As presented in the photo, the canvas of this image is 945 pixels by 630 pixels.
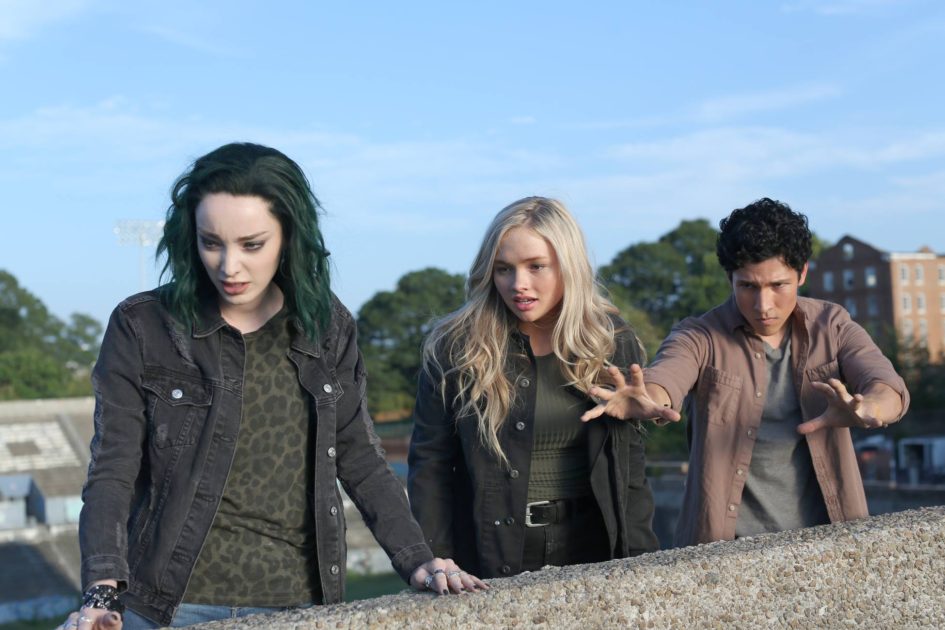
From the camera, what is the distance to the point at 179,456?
111 inches

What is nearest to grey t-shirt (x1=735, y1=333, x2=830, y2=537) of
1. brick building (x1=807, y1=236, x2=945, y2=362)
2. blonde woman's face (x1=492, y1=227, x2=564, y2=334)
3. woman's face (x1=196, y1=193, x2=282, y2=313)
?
blonde woman's face (x1=492, y1=227, x2=564, y2=334)

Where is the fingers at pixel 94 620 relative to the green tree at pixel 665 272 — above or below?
below

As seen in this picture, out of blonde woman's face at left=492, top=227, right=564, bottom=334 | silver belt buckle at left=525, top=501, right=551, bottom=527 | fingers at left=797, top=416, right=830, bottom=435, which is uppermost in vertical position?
blonde woman's face at left=492, top=227, right=564, bottom=334

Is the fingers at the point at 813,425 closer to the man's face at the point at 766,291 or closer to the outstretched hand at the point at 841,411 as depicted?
the outstretched hand at the point at 841,411

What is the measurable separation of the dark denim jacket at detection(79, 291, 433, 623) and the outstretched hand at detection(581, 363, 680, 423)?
91 cm

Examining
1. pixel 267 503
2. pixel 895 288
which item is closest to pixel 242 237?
pixel 267 503

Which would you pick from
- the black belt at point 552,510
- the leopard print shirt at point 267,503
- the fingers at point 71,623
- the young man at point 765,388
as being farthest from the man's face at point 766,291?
the fingers at point 71,623

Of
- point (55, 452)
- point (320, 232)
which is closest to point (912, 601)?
point (320, 232)

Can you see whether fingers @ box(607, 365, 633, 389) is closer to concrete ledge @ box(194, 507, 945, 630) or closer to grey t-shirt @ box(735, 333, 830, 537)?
grey t-shirt @ box(735, 333, 830, 537)

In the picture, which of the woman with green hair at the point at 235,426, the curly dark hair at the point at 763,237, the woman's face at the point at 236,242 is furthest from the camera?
the curly dark hair at the point at 763,237

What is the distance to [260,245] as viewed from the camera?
2.94 m

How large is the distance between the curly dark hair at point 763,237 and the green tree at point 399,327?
212ft

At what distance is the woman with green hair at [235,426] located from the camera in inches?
109

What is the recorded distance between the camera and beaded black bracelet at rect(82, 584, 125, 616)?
2.54m
